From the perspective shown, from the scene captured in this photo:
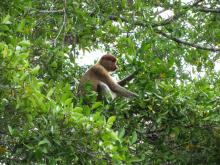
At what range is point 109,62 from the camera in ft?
27.7

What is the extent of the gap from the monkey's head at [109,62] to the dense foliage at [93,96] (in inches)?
6.5

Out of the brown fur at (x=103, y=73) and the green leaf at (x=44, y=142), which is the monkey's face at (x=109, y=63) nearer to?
the brown fur at (x=103, y=73)

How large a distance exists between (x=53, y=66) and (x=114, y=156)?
2.06 metres

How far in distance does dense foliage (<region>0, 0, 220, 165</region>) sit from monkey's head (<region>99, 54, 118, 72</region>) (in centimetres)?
16

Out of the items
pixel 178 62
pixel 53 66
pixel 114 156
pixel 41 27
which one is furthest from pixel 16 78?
pixel 178 62

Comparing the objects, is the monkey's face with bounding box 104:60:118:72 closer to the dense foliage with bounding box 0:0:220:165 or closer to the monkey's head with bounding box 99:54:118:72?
the monkey's head with bounding box 99:54:118:72

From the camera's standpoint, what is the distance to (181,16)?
376 inches

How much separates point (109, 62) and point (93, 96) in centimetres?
259

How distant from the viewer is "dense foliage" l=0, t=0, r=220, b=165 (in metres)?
4.20

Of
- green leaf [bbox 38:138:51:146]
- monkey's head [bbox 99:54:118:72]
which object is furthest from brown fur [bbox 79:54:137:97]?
green leaf [bbox 38:138:51:146]

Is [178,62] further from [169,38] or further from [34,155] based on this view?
[34,155]

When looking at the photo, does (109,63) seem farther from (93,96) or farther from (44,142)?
(44,142)

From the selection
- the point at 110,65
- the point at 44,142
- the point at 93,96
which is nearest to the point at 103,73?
the point at 110,65

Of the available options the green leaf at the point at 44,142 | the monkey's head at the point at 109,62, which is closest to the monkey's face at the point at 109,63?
the monkey's head at the point at 109,62
